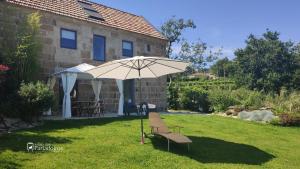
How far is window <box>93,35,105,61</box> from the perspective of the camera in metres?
20.5

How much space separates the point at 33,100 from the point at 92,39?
26.2 ft

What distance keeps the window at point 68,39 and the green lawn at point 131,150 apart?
20.9 feet

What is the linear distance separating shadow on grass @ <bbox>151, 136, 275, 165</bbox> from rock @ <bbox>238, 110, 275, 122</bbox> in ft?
30.8

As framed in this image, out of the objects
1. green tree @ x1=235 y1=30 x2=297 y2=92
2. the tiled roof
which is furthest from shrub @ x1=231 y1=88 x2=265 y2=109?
green tree @ x1=235 y1=30 x2=297 y2=92

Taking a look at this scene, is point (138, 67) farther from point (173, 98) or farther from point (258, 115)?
point (173, 98)

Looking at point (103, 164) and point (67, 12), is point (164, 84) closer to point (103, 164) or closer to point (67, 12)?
point (67, 12)

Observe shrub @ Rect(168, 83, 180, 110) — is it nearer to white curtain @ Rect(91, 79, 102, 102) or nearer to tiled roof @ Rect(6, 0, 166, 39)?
tiled roof @ Rect(6, 0, 166, 39)

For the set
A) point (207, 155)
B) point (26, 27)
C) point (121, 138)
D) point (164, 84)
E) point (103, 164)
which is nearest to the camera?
point (103, 164)

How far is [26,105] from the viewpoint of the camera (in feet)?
42.9

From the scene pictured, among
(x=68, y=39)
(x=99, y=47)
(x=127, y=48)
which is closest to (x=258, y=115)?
(x=127, y=48)

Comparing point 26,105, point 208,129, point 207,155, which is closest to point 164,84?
point 208,129

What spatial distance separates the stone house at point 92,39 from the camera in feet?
58.3

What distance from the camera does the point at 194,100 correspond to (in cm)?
2805

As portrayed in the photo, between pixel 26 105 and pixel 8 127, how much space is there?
46.3 inches
